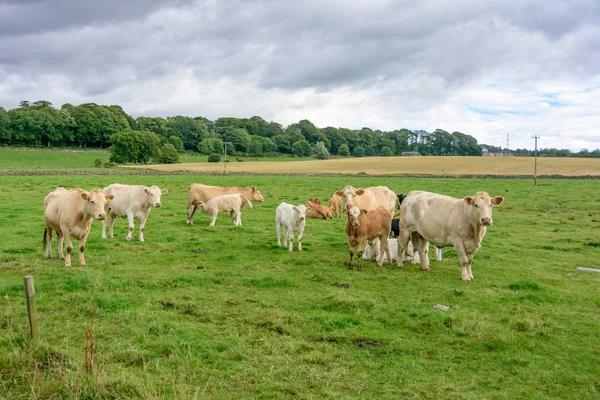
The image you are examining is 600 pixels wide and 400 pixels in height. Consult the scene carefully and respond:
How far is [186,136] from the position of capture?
5349 inches

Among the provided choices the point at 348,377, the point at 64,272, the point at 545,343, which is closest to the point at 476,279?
the point at 545,343

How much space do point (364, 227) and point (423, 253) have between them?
1817mm

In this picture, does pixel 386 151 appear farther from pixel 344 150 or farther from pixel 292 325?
pixel 292 325

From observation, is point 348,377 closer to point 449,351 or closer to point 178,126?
point 449,351

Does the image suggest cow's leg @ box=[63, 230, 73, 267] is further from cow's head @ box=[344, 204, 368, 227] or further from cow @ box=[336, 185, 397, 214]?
cow @ box=[336, 185, 397, 214]

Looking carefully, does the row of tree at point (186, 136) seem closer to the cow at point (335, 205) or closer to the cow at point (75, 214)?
the cow at point (335, 205)

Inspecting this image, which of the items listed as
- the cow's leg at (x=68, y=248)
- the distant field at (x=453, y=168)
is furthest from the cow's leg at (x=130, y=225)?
the distant field at (x=453, y=168)

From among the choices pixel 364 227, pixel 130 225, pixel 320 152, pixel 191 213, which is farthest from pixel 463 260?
pixel 320 152

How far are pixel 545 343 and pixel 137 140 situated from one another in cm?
9056

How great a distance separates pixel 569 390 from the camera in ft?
19.1

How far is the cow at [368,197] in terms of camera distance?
15901mm

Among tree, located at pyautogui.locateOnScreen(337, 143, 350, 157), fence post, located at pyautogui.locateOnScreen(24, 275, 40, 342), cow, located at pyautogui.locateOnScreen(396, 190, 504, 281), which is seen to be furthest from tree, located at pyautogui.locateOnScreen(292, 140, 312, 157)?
fence post, located at pyautogui.locateOnScreen(24, 275, 40, 342)

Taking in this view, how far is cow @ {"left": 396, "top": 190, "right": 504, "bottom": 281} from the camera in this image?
37.2 ft

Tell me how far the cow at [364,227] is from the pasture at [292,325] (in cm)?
65
